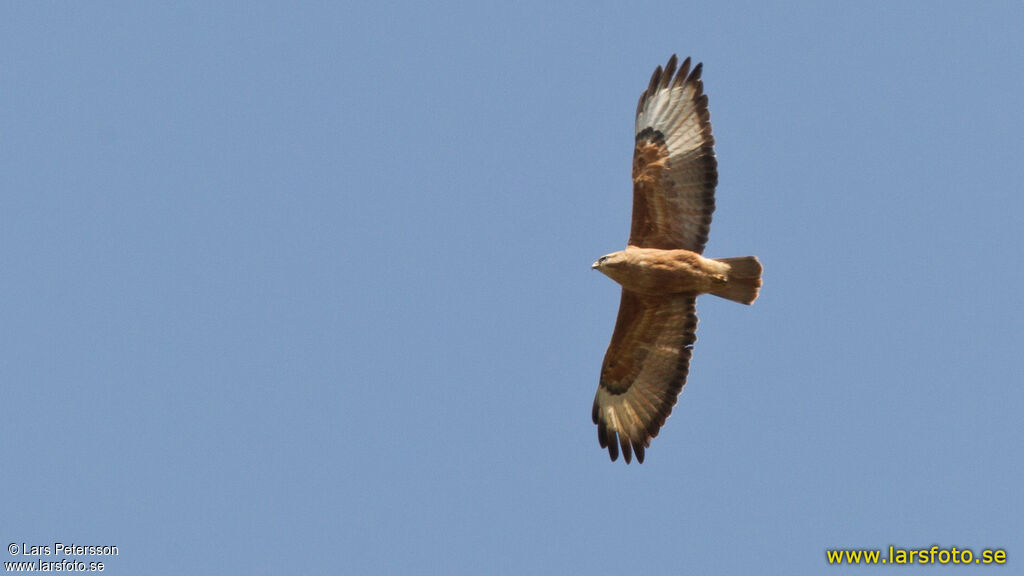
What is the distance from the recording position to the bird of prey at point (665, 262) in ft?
40.7

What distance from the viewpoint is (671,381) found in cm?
1330

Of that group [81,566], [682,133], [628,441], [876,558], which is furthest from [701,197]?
[81,566]

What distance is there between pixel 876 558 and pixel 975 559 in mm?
1052

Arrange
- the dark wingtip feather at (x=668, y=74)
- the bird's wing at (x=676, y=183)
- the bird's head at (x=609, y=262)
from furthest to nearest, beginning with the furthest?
the dark wingtip feather at (x=668, y=74) < the bird's wing at (x=676, y=183) < the bird's head at (x=609, y=262)

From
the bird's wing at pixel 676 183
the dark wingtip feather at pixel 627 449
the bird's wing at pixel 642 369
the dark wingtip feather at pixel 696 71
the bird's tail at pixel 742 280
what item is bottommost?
the dark wingtip feather at pixel 627 449

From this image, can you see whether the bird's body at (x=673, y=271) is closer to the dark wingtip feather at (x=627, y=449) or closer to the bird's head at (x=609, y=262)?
the bird's head at (x=609, y=262)

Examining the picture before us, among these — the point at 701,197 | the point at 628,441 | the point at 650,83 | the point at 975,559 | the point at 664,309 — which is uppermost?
the point at 650,83

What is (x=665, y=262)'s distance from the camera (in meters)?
12.3

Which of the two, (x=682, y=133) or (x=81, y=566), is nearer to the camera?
(x=682, y=133)

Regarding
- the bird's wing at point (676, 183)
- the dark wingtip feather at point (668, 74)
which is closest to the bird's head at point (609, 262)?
the bird's wing at point (676, 183)

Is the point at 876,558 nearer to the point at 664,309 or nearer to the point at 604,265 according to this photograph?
the point at 664,309

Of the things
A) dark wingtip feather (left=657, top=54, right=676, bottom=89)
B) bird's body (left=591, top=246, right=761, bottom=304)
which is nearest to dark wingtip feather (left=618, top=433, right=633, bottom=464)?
bird's body (left=591, top=246, right=761, bottom=304)

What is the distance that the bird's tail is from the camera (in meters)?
12.4

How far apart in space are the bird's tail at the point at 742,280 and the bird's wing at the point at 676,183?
17.8 inches
